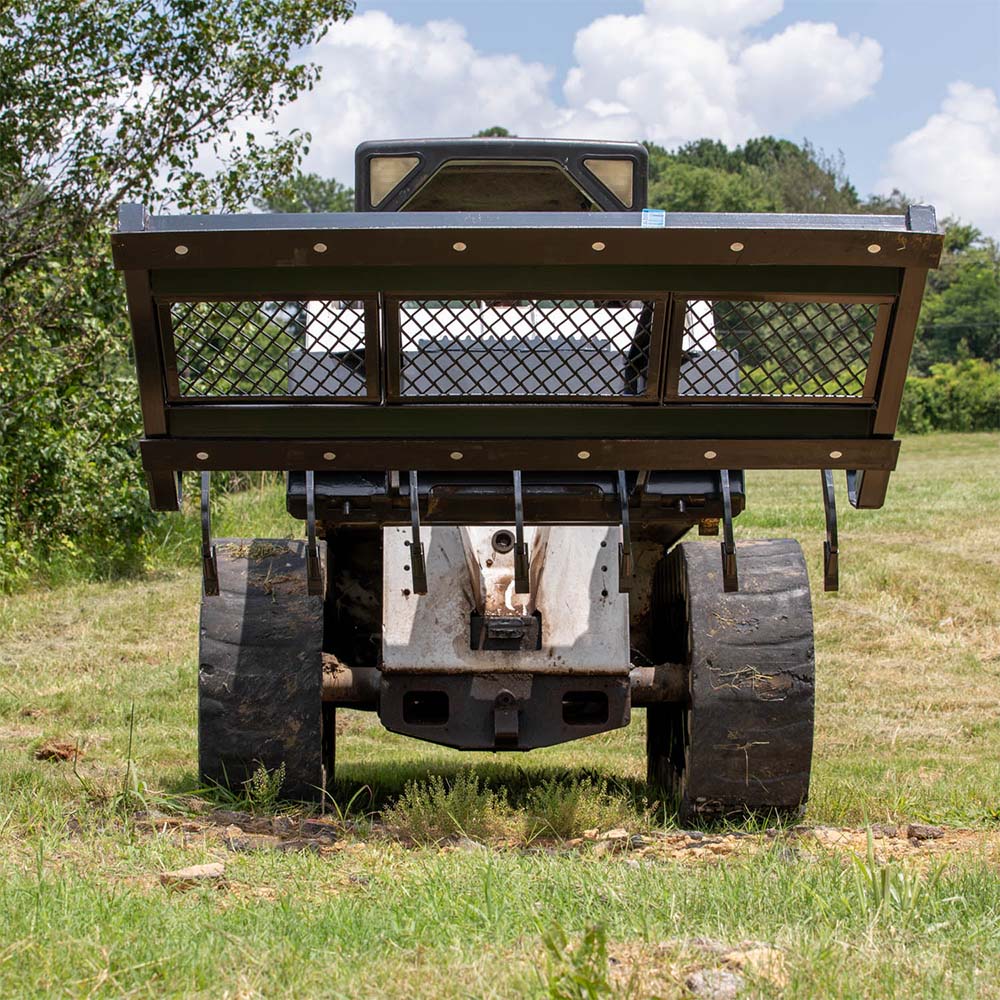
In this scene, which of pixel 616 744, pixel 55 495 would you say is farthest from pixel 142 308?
pixel 55 495

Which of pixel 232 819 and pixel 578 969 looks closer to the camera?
pixel 578 969

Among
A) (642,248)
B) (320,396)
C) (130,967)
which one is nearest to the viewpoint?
(130,967)

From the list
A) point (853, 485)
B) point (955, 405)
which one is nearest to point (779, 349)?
point (853, 485)

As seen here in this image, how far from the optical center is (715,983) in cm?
253

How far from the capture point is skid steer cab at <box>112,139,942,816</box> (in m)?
3.77

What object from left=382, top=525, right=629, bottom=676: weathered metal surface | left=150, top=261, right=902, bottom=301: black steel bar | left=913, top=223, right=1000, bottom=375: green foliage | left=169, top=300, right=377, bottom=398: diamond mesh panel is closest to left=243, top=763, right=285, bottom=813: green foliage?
left=382, top=525, right=629, bottom=676: weathered metal surface

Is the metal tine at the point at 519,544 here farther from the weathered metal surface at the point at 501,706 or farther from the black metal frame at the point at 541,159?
the black metal frame at the point at 541,159

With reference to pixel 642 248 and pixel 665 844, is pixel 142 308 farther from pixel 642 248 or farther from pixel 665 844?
pixel 665 844

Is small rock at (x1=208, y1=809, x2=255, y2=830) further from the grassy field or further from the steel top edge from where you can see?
the steel top edge

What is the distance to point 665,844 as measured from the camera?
174 inches

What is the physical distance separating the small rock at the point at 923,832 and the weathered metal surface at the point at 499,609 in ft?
3.23

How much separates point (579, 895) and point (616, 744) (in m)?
4.26

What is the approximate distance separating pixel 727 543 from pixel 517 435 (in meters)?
0.76

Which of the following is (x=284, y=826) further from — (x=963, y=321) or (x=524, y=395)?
(x=963, y=321)
